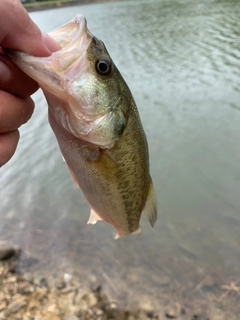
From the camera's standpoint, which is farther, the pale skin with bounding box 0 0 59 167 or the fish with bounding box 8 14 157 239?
the fish with bounding box 8 14 157 239

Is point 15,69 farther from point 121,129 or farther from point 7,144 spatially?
point 121,129

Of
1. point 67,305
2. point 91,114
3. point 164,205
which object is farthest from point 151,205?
point 164,205

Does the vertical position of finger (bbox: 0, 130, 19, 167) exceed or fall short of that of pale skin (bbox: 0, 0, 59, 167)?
it falls short

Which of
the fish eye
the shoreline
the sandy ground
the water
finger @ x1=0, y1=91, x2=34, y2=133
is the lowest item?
the shoreline

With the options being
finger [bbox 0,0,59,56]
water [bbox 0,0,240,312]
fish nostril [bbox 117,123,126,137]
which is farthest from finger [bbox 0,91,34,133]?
water [bbox 0,0,240,312]

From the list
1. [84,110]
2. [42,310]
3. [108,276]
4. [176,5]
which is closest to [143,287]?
[108,276]

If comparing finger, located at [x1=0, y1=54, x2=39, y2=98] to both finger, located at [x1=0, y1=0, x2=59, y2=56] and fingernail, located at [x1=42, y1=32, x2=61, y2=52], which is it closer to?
finger, located at [x1=0, y1=0, x2=59, y2=56]

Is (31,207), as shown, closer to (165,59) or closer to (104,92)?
(104,92)

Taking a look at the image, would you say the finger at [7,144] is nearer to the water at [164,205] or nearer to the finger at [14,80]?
the finger at [14,80]
